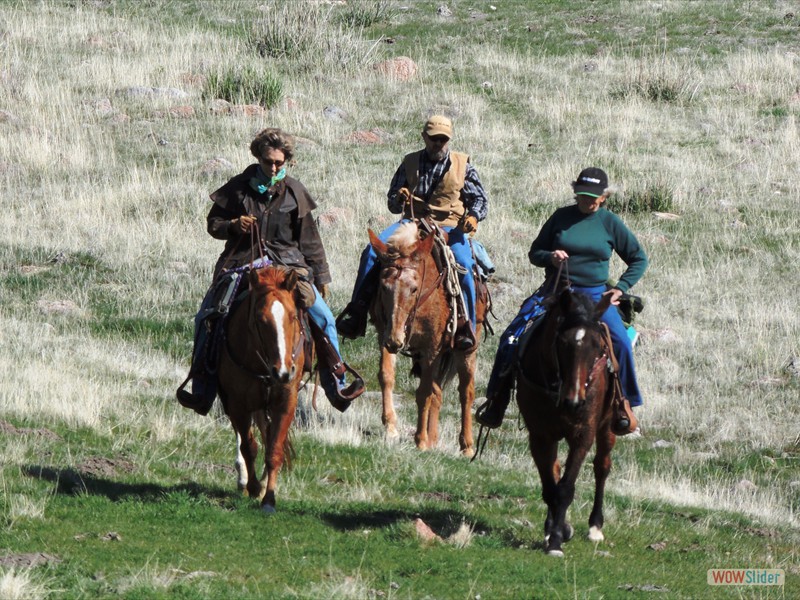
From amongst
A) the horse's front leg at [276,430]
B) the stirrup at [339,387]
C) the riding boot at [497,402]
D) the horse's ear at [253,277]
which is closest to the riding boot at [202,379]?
the horse's front leg at [276,430]

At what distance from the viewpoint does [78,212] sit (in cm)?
2067

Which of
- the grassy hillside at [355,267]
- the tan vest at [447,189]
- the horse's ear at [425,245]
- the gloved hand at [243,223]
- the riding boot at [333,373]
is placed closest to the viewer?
the grassy hillside at [355,267]

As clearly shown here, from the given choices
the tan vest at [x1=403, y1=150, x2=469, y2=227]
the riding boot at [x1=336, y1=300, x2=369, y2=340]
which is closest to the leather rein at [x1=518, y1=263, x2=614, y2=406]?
the riding boot at [x1=336, y1=300, x2=369, y2=340]

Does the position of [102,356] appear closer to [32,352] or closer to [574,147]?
[32,352]

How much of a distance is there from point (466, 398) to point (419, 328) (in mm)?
1362

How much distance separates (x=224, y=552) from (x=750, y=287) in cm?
1251

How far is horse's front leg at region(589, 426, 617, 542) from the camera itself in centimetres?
969

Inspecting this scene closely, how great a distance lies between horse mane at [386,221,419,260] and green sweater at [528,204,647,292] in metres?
2.39

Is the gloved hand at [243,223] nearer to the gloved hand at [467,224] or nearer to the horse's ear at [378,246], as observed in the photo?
the horse's ear at [378,246]

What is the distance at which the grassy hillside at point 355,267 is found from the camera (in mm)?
8953

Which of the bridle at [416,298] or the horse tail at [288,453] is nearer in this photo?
the horse tail at [288,453]

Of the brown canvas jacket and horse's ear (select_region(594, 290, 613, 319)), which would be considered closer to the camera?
horse's ear (select_region(594, 290, 613, 319))

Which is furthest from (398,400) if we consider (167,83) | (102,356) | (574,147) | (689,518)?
(167,83)

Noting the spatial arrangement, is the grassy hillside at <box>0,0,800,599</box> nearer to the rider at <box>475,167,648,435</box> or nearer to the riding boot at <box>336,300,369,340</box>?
the riding boot at <box>336,300,369,340</box>
